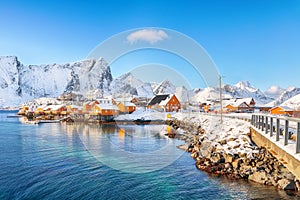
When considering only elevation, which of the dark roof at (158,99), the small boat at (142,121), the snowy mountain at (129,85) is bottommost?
the small boat at (142,121)

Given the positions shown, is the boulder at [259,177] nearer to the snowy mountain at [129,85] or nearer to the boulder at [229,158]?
the boulder at [229,158]

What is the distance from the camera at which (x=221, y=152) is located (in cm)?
1380

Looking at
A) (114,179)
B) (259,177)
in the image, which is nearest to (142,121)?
(114,179)

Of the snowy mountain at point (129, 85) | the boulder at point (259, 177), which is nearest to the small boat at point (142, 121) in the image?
the snowy mountain at point (129, 85)

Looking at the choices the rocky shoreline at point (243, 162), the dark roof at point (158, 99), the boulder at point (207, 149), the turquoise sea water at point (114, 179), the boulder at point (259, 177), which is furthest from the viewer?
the dark roof at point (158, 99)

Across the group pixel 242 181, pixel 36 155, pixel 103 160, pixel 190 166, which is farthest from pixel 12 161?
pixel 242 181

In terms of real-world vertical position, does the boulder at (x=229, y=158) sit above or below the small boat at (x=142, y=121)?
above

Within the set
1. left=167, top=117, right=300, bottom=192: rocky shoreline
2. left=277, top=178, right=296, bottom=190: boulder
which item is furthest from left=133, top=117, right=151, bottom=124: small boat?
left=277, top=178, right=296, bottom=190: boulder

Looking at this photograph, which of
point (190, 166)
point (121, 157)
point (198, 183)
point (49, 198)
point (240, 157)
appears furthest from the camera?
point (121, 157)

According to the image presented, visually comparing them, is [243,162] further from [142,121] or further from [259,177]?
[142,121]

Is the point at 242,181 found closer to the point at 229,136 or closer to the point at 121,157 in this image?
the point at 229,136

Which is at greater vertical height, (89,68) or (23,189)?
(89,68)

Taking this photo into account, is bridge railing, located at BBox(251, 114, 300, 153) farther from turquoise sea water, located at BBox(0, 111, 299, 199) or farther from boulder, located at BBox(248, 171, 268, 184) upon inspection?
turquoise sea water, located at BBox(0, 111, 299, 199)

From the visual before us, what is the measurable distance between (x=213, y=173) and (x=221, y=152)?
2384 mm
